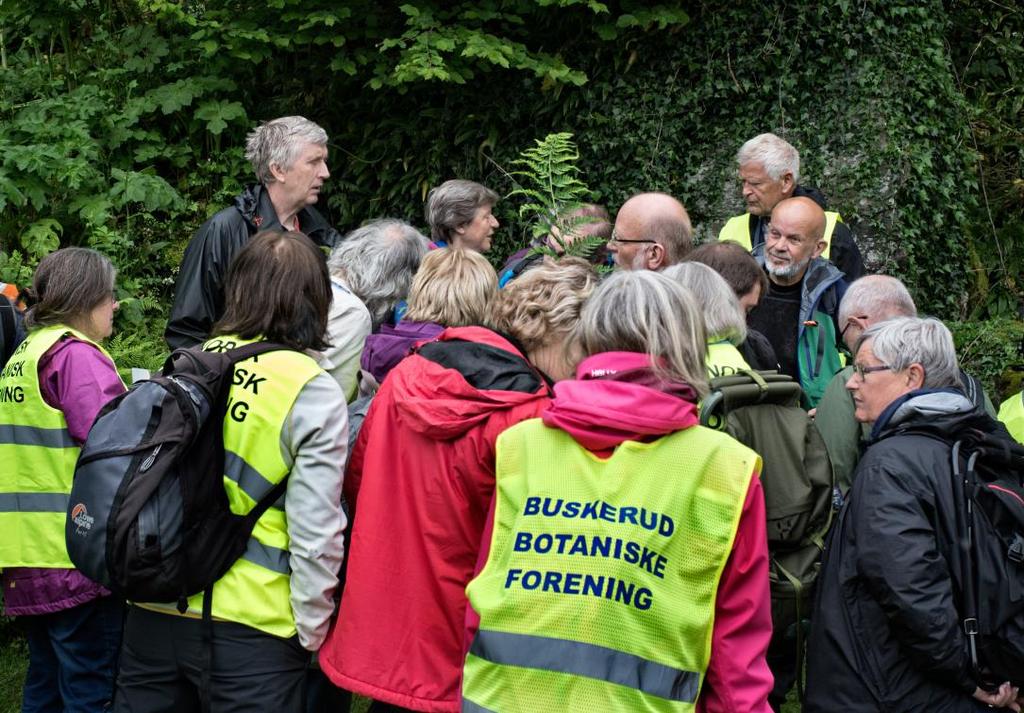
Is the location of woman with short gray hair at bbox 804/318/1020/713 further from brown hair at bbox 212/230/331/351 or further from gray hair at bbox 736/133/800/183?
gray hair at bbox 736/133/800/183

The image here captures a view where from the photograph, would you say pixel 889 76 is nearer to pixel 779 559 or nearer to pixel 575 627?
pixel 779 559

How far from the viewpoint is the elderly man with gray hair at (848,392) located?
13.7ft

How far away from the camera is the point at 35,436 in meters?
4.39

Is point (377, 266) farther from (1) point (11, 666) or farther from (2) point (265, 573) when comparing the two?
(1) point (11, 666)

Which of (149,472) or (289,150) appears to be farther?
(289,150)

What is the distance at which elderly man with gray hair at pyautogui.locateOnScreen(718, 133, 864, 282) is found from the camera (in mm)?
5988

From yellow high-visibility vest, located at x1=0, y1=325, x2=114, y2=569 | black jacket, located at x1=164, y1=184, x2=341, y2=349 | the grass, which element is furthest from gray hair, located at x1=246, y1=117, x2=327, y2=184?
the grass

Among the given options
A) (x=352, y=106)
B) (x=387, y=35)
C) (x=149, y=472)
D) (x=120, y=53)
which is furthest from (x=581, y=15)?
(x=149, y=472)

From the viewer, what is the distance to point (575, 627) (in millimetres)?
2523

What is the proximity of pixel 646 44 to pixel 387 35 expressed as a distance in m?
2.09

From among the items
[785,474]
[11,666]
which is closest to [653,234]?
[785,474]

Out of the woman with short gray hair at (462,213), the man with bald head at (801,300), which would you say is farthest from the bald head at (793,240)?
the woman with short gray hair at (462,213)

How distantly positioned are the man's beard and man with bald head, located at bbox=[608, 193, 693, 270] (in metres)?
0.93

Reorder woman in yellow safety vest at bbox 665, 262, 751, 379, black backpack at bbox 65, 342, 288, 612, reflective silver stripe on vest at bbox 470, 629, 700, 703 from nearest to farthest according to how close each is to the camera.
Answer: reflective silver stripe on vest at bbox 470, 629, 700, 703, black backpack at bbox 65, 342, 288, 612, woman in yellow safety vest at bbox 665, 262, 751, 379
